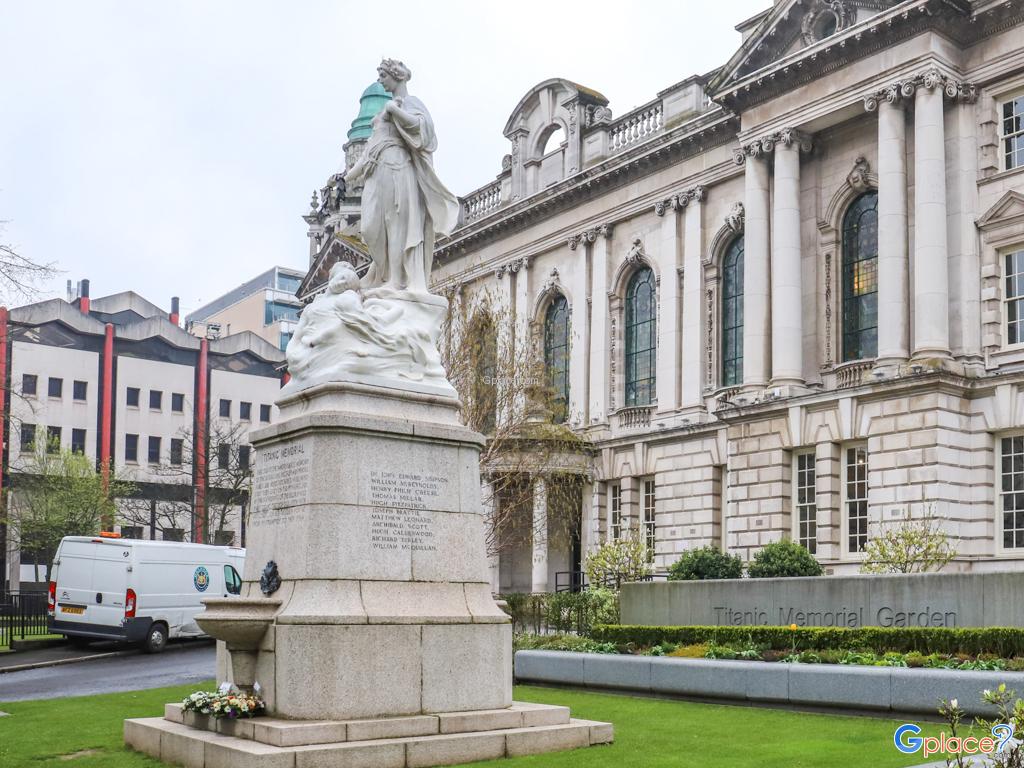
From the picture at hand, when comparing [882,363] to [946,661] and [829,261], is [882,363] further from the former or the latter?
[946,661]

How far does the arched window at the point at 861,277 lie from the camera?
36.2 m

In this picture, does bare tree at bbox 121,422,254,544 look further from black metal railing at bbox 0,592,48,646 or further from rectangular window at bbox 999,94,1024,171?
rectangular window at bbox 999,94,1024,171

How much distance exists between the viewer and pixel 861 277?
36.7m

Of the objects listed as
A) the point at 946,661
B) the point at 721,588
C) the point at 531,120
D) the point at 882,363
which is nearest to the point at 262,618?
the point at 946,661

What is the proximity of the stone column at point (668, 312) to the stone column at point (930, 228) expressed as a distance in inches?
453

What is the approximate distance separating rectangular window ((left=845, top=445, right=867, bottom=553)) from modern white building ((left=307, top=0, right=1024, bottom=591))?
68 millimetres

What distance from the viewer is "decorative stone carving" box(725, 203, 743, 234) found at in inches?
1635

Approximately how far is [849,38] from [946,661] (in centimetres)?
2280

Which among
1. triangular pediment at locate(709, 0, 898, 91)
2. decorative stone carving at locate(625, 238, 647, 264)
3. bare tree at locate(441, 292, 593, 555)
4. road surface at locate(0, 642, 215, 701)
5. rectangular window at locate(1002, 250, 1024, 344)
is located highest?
triangular pediment at locate(709, 0, 898, 91)

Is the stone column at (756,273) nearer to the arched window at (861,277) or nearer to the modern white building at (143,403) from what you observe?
the arched window at (861,277)

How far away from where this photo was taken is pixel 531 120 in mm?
53000

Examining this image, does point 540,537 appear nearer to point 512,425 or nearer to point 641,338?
point 641,338

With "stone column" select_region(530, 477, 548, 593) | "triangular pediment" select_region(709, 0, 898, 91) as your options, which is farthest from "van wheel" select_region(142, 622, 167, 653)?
"triangular pediment" select_region(709, 0, 898, 91)

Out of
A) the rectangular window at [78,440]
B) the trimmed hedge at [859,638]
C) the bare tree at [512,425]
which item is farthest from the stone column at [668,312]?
the rectangular window at [78,440]
